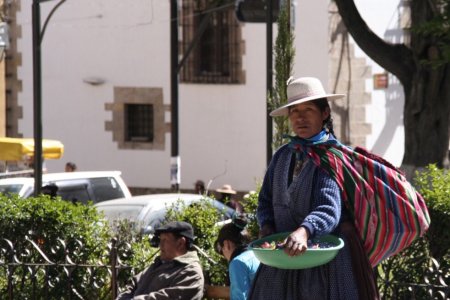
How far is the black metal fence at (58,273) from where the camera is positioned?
826cm

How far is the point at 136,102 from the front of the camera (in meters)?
25.7

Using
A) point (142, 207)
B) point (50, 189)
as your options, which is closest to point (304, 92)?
point (142, 207)

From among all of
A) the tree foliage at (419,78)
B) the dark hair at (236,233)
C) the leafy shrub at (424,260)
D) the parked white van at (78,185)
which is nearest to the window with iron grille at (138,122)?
the parked white van at (78,185)

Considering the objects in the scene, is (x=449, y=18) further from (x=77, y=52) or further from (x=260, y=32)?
(x=77, y=52)

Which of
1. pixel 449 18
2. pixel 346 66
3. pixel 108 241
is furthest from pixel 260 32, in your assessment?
pixel 108 241

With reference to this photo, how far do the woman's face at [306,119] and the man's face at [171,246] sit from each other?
2.22 m

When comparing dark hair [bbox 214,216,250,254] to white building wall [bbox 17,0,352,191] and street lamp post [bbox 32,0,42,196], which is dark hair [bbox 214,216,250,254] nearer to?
street lamp post [bbox 32,0,42,196]

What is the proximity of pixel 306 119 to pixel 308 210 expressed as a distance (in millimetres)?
408

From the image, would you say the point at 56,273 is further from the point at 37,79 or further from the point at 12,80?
the point at 12,80

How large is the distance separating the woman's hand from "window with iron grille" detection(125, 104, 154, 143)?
20.7 meters

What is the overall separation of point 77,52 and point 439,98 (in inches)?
536

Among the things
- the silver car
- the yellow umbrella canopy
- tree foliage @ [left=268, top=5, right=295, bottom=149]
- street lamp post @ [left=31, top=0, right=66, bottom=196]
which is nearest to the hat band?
tree foliage @ [left=268, top=5, right=295, bottom=149]

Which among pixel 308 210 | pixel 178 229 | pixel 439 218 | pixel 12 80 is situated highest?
pixel 12 80

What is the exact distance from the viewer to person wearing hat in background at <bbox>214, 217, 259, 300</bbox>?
21.7ft
